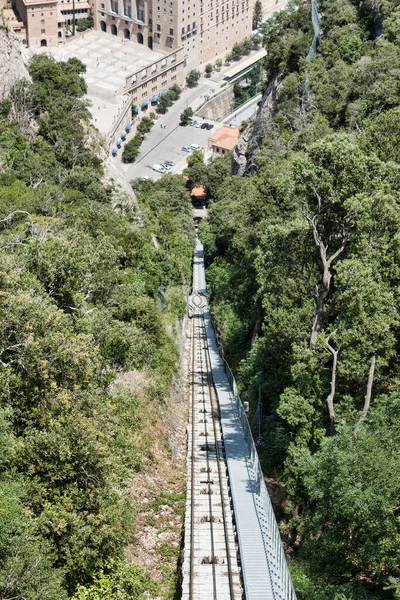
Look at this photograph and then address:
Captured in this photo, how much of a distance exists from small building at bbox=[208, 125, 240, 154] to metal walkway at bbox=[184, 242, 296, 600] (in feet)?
274

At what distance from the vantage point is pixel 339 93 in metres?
65.3

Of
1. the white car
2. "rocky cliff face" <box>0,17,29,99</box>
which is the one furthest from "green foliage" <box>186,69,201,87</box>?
"rocky cliff face" <box>0,17,29,99</box>

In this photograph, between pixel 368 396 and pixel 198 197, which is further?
pixel 198 197

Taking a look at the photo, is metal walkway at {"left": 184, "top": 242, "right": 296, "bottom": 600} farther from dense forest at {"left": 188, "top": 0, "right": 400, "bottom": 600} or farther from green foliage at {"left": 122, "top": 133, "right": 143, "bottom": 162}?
green foliage at {"left": 122, "top": 133, "right": 143, "bottom": 162}

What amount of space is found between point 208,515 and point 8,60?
4236 centimetres

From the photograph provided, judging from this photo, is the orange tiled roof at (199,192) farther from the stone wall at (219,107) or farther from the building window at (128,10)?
the building window at (128,10)

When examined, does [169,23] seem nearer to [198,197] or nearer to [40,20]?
[40,20]

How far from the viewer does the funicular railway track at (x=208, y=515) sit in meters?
26.2

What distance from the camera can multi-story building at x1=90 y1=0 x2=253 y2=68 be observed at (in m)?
153

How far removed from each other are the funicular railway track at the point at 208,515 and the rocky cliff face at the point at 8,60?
28188 mm

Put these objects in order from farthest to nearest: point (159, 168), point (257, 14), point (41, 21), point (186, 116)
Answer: point (257, 14), point (41, 21), point (186, 116), point (159, 168)

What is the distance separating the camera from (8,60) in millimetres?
62812

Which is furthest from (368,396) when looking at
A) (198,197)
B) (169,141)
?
(169,141)

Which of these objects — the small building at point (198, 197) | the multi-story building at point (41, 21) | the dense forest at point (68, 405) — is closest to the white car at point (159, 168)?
the small building at point (198, 197)
